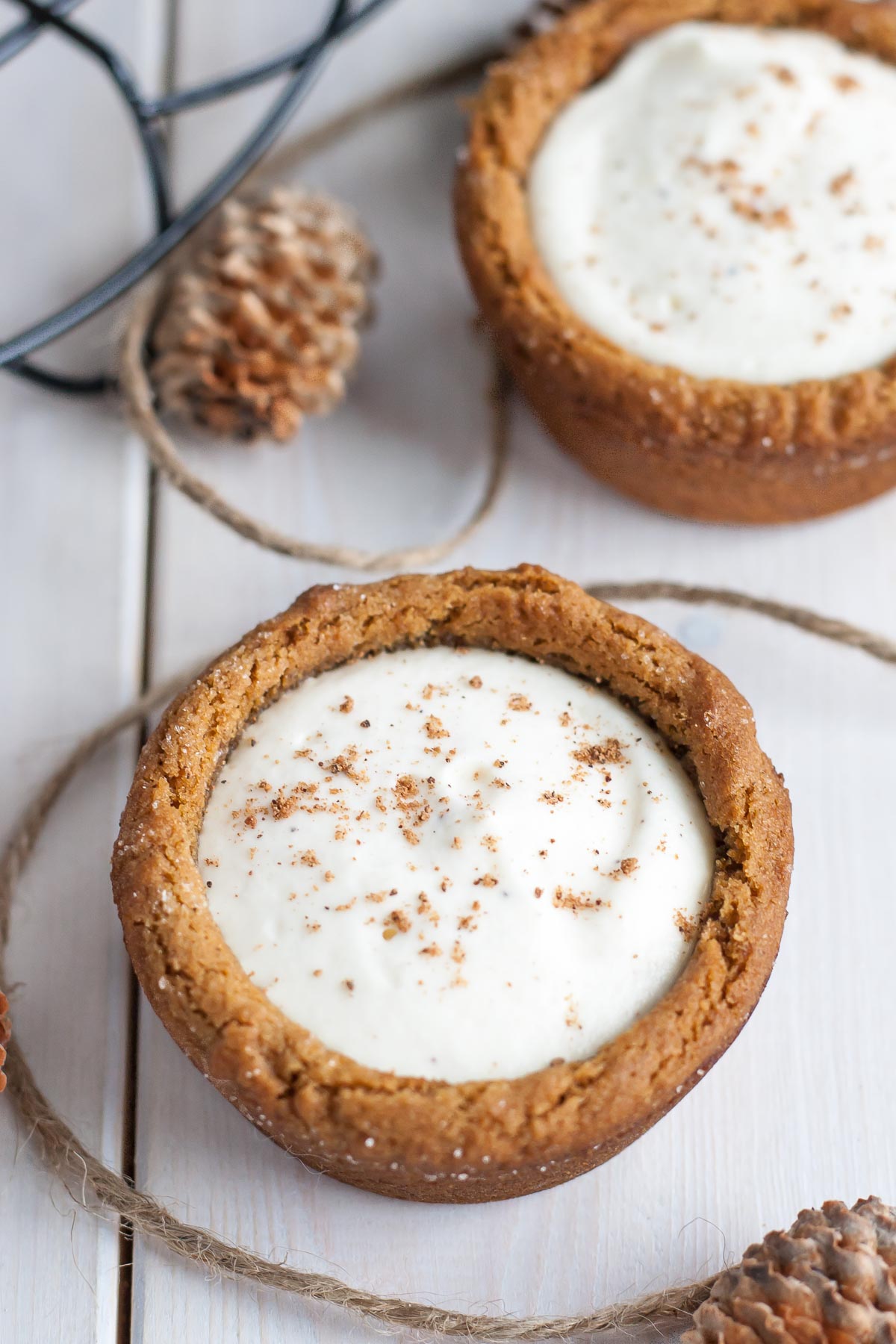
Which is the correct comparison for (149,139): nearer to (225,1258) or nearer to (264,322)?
(264,322)

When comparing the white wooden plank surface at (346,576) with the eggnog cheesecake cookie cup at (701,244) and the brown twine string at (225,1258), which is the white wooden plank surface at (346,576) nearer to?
the brown twine string at (225,1258)

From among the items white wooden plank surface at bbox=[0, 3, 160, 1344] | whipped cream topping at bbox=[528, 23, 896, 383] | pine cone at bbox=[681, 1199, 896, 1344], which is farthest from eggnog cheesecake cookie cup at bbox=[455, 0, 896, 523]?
pine cone at bbox=[681, 1199, 896, 1344]

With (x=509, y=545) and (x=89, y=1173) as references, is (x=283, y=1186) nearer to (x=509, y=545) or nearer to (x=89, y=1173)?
(x=89, y=1173)

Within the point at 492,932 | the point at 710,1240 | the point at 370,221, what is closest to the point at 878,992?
the point at 710,1240

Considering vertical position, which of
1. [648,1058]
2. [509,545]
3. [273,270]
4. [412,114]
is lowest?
[648,1058]

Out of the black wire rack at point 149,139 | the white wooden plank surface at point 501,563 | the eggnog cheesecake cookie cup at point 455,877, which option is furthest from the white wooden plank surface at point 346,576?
the black wire rack at point 149,139

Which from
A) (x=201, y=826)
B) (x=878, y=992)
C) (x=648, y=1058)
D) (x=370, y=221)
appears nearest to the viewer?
→ (x=648, y=1058)
